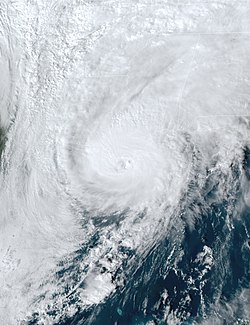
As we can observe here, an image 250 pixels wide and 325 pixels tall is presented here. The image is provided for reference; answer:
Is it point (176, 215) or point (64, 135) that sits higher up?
point (64, 135)

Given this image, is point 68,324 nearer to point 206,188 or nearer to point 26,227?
point 26,227

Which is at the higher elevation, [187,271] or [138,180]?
[138,180]

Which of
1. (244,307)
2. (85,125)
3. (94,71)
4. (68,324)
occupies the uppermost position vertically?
(94,71)

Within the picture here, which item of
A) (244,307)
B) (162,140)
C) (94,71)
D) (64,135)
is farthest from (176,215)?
(94,71)

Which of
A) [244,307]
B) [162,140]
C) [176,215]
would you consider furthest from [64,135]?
[244,307]

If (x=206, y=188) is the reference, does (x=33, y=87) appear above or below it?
above

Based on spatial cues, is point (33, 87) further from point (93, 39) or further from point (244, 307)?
point (244, 307)
